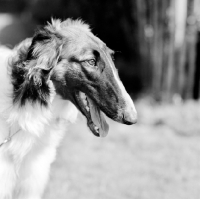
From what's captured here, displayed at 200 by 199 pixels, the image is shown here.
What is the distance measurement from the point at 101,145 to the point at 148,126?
1.41 m

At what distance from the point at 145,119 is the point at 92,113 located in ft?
16.8

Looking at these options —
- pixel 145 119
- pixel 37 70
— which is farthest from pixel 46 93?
pixel 145 119

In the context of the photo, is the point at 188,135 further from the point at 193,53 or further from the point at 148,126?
the point at 193,53

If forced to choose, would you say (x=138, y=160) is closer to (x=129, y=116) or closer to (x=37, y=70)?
(x=129, y=116)

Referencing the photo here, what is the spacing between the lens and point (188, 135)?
7.60 metres

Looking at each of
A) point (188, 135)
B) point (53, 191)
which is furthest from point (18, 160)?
point (188, 135)

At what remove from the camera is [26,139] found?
342 centimetres

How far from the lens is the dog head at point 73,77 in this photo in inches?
129

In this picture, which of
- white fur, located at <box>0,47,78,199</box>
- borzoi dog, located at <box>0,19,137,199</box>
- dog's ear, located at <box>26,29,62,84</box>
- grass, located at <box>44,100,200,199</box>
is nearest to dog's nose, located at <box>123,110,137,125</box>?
borzoi dog, located at <box>0,19,137,199</box>

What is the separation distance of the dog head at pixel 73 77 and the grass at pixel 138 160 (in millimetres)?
2038

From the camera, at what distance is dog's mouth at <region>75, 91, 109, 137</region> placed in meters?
3.38

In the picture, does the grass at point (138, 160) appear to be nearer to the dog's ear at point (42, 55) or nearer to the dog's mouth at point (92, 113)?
the dog's mouth at point (92, 113)

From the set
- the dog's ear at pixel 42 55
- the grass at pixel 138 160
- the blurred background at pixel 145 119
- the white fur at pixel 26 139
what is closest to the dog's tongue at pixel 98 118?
the white fur at pixel 26 139

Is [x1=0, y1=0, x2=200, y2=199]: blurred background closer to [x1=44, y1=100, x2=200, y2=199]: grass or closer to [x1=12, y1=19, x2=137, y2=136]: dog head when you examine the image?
[x1=44, y1=100, x2=200, y2=199]: grass
